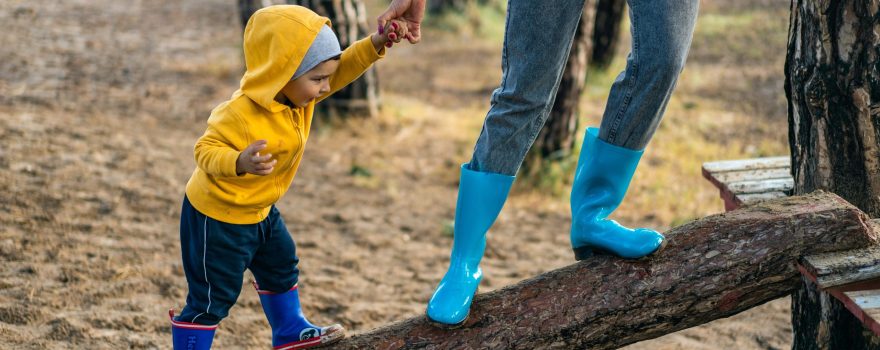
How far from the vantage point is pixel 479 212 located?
284cm

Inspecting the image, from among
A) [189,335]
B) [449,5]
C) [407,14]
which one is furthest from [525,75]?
[449,5]

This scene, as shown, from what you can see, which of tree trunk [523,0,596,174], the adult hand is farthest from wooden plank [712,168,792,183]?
tree trunk [523,0,596,174]

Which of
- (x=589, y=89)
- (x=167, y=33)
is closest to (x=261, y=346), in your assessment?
(x=589, y=89)

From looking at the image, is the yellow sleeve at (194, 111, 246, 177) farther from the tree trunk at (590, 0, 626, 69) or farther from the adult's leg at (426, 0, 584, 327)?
the tree trunk at (590, 0, 626, 69)

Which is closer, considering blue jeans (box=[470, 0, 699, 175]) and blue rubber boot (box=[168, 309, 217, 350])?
blue jeans (box=[470, 0, 699, 175])

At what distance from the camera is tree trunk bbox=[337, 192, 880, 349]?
2.89 metres

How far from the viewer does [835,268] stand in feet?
9.22

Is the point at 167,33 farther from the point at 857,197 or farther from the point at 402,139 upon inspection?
the point at 857,197

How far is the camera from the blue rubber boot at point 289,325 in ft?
9.95

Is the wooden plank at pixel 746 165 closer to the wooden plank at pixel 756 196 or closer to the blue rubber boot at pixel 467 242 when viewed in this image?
the wooden plank at pixel 756 196

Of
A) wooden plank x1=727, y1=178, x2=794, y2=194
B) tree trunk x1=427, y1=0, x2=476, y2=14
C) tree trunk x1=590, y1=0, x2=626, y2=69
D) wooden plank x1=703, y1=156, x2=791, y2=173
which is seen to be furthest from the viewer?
tree trunk x1=427, y1=0, x2=476, y2=14

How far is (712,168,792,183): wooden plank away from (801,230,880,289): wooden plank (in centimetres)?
76

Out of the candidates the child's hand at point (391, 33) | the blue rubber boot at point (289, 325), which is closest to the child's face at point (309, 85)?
the child's hand at point (391, 33)

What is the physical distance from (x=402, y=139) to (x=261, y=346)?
3.47 metres
